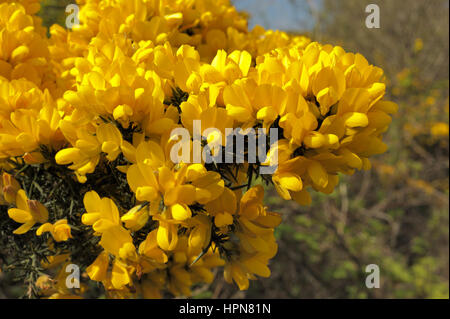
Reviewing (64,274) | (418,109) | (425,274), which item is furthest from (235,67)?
(418,109)

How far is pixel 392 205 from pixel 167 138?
408 cm

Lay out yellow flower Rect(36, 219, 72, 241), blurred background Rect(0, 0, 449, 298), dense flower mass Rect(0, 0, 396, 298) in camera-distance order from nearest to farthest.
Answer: dense flower mass Rect(0, 0, 396, 298)
yellow flower Rect(36, 219, 72, 241)
blurred background Rect(0, 0, 449, 298)

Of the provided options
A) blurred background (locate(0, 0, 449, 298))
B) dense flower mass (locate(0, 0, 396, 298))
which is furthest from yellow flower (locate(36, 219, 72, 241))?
blurred background (locate(0, 0, 449, 298))

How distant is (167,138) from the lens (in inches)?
29.1

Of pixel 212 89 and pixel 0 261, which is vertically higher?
pixel 212 89

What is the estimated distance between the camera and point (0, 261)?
1.29 meters

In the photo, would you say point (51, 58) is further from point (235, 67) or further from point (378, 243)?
point (378, 243)

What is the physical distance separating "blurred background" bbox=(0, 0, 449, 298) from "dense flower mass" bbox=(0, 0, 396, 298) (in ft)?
3.35

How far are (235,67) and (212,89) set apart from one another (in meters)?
0.09

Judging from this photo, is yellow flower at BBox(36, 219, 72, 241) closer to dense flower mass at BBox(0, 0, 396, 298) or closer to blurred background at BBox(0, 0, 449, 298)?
dense flower mass at BBox(0, 0, 396, 298)

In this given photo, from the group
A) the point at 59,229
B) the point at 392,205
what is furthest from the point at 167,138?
the point at 392,205

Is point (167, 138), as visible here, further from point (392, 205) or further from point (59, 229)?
point (392, 205)

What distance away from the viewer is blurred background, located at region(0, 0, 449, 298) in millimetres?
2863
